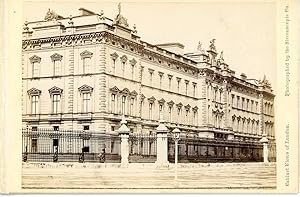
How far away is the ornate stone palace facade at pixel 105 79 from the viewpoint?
216 centimetres

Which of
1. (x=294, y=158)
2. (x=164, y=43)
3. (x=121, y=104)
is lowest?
(x=294, y=158)

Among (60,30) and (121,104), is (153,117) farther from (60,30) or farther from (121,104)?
(60,30)

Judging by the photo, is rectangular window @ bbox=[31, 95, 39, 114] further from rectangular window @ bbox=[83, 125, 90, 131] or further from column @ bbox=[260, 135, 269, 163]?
column @ bbox=[260, 135, 269, 163]

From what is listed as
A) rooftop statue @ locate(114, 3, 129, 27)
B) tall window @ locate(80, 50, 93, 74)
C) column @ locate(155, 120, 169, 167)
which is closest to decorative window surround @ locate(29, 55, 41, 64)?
tall window @ locate(80, 50, 93, 74)

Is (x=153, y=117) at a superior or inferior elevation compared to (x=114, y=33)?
inferior

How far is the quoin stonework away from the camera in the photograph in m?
2.16

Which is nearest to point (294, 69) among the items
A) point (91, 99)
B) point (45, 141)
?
point (91, 99)

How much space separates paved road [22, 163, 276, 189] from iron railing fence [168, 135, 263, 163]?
0.02 meters

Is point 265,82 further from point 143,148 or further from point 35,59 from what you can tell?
point 35,59

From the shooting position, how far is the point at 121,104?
2168mm

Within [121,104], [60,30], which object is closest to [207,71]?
[121,104]

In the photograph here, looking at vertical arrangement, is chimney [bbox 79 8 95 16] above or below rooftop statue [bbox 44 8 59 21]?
above

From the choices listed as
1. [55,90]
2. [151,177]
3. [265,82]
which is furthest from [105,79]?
[265,82]

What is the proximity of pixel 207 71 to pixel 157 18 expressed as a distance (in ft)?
0.64
